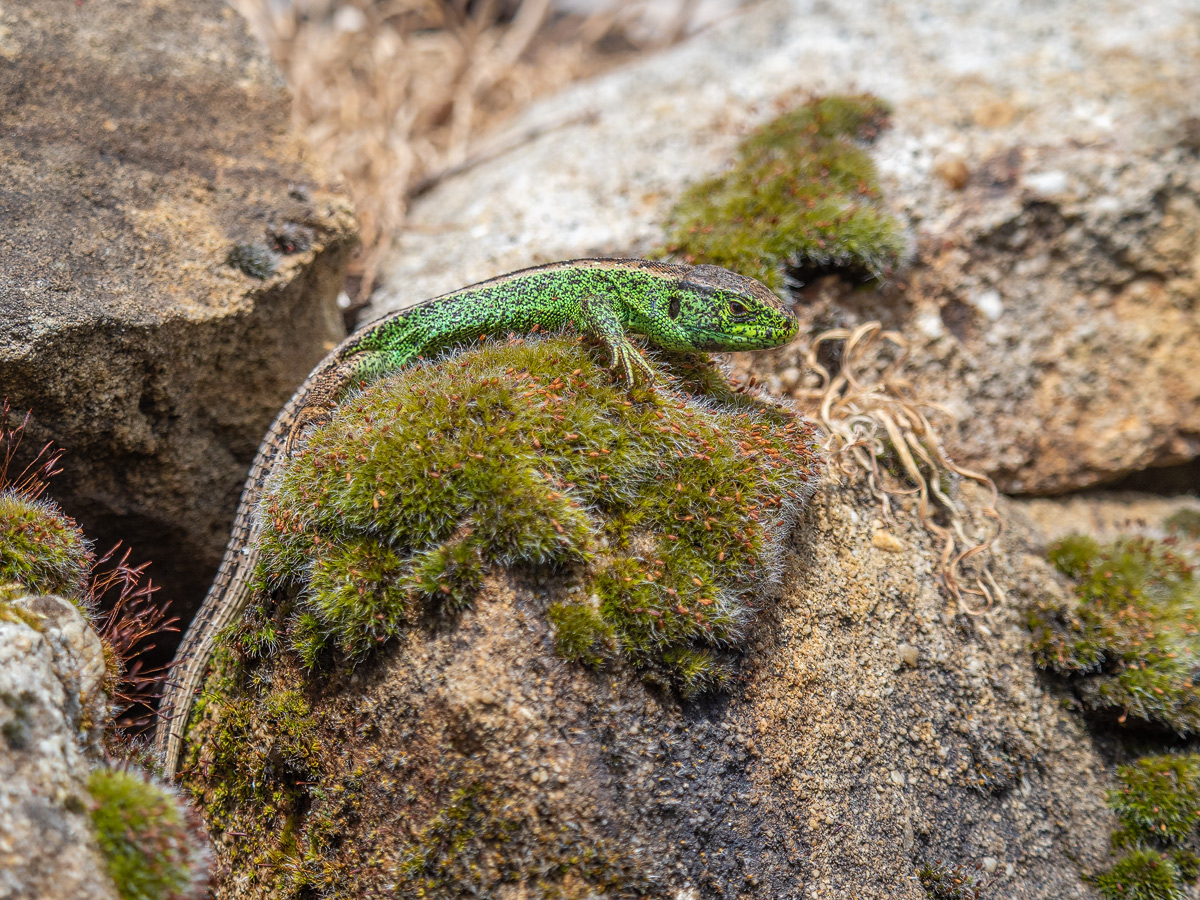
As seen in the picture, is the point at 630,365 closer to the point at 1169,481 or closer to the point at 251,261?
the point at 251,261

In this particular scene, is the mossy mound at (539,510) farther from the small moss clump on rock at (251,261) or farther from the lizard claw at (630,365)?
the small moss clump on rock at (251,261)

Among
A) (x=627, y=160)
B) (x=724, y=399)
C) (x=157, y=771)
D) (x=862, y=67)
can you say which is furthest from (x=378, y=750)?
(x=862, y=67)

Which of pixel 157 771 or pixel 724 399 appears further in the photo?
pixel 724 399

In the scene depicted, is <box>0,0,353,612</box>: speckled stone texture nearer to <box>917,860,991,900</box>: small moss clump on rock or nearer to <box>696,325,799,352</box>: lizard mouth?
<box>696,325,799,352</box>: lizard mouth

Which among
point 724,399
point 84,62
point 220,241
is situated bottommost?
point 724,399

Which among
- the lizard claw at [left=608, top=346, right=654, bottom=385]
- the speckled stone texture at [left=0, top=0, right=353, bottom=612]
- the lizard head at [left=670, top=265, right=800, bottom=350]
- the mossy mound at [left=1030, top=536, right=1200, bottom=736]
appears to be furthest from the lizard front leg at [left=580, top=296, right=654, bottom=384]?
the mossy mound at [left=1030, top=536, right=1200, bottom=736]

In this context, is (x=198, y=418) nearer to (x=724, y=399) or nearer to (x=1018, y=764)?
(x=724, y=399)

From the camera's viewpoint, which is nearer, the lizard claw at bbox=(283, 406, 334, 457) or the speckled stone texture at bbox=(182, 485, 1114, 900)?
the speckled stone texture at bbox=(182, 485, 1114, 900)

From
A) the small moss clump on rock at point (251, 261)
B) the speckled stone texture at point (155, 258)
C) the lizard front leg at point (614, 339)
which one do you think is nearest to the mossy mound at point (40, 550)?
the speckled stone texture at point (155, 258)
